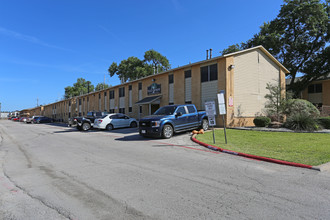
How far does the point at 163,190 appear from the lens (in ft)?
13.3

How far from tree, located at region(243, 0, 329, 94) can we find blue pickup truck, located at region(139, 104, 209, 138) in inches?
897

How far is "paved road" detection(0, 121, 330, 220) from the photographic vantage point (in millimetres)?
3148

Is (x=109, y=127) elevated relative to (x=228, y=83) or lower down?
lower down

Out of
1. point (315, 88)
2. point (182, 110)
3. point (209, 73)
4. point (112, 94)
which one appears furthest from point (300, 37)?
point (112, 94)

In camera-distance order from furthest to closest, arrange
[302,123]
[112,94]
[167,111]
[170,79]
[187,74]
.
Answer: [112,94]
[170,79]
[187,74]
[302,123]
[167,111]

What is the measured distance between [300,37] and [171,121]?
2821cm

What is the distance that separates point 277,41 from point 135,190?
32570 mm

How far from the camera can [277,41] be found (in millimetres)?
29391

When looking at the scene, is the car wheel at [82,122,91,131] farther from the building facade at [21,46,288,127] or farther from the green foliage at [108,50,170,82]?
the green foliage at [108,50,170,82]

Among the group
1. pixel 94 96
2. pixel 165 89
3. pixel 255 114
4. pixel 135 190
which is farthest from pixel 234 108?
pixel 94 96

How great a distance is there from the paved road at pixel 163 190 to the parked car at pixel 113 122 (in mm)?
11581

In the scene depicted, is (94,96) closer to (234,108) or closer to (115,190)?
(234,108)

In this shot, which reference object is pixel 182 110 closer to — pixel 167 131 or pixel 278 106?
pixel 167 131

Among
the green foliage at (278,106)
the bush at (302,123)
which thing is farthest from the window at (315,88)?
the bush at (302,123)
